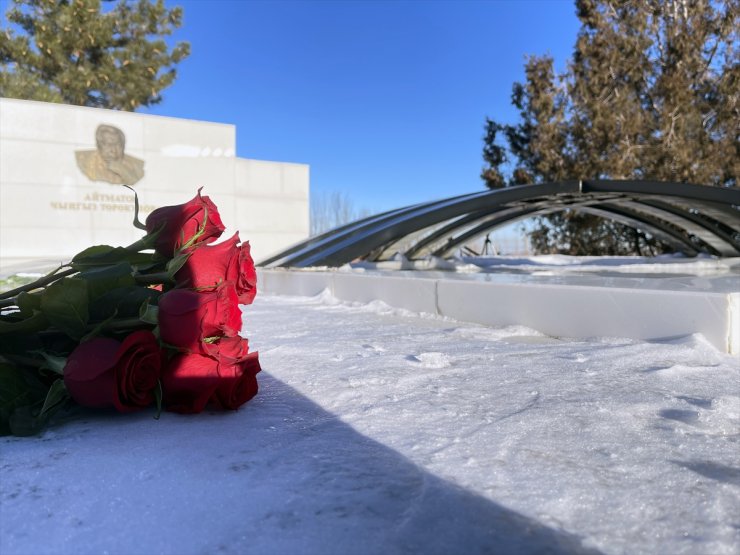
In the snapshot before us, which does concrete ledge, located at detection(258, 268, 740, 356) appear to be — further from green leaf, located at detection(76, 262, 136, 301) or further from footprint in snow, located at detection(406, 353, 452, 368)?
green leaf, located at detection(76, 262, 136, 301)

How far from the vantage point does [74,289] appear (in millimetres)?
820

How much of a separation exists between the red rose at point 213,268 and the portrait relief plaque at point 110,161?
1065cm

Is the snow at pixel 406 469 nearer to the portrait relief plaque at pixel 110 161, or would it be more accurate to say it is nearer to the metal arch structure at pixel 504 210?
the metal arch structure at pixel 504 210

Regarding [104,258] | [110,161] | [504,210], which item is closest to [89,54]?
[110,161]

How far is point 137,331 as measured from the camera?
0.85m

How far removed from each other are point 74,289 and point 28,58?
16339 millimetres

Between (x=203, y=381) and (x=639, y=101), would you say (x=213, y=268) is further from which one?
(x=639, y=101)

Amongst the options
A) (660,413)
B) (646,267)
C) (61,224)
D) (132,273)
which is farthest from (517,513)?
(61,224)

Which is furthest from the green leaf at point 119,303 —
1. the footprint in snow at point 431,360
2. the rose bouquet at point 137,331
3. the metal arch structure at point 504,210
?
the metal arch structure at point 504,210

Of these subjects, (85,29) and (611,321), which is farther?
(85,29)

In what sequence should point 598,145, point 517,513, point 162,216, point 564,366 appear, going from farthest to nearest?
point 598,145, point 564,366, point 162,216, point 517,513

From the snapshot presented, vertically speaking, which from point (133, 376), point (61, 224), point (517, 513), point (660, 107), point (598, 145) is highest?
point (660, 107)

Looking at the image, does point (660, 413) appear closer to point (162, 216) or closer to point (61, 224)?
point (162, 216)

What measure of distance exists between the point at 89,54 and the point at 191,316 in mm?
17115
